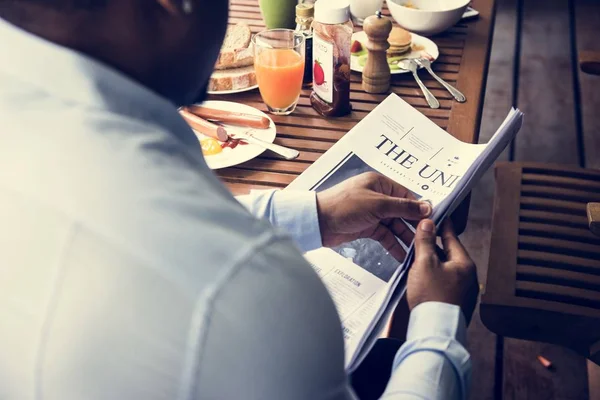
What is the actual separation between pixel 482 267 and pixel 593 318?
752mm

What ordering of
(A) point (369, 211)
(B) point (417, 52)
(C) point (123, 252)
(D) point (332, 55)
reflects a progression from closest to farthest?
(C) point (123, 252)
(A) point (369, 211)
(D) point (332, 55)
(B) point (417, 52)

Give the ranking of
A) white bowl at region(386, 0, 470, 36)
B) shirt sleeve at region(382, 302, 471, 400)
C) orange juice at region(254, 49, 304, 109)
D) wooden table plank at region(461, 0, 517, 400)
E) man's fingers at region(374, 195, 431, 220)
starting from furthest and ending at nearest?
1. wooden table plank at region(461, 0, 517, 400)
2. white bowl at region(386, 0, 470, 36)
3. orange juice at region(254, 49, 304, 109)
4. man's fingers at region(374, 195, 431, 220)
5. shirt sleeve at region(382, 302, 471, 400)

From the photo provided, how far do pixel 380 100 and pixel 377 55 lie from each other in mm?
76

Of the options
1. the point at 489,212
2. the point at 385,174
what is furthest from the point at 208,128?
the point at 489,212

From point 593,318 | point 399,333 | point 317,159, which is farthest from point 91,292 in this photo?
point 593,318

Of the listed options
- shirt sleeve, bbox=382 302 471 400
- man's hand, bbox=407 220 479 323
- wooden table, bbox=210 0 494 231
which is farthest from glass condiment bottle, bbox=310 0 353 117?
shirt sleeve, bbox=382 302 471 400

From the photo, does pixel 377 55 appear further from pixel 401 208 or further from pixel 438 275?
pixel 438 275

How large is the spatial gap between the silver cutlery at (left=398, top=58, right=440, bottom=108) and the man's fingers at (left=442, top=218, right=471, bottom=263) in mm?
325

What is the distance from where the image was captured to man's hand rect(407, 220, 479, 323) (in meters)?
0.73

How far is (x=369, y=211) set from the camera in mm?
853

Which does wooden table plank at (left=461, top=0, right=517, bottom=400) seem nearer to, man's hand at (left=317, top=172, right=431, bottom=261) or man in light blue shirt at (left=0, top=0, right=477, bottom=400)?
man's hand at (left=317, top=172, right=431, bottom=261)

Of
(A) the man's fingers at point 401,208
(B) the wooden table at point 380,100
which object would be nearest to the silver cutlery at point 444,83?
(B) the wooden table at point 380,100

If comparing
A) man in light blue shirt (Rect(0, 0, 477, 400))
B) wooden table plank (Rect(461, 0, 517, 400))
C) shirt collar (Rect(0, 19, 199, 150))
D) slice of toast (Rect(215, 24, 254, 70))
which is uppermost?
shirt collar (Rect(0, 19, 199, 150))

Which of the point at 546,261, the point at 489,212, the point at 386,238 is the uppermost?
the point at 386,238
